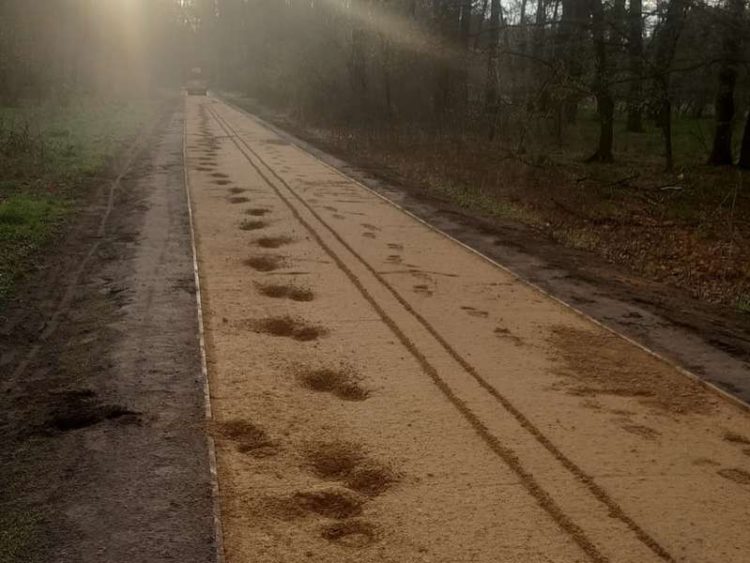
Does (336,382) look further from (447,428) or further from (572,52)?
(572,52)

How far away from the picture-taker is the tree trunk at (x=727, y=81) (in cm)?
1689

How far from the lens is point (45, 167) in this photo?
16.9 m

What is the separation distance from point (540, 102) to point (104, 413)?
59.7 ft

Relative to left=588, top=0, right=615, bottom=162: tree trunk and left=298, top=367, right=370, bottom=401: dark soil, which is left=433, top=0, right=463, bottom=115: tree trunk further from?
left=298, top=367, right=370, bottom=401: dark soil

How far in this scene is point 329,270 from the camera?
354 inches

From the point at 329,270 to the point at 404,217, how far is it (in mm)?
4096

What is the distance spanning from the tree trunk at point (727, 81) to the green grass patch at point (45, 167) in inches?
540

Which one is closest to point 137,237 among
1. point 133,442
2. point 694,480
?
point 133,442

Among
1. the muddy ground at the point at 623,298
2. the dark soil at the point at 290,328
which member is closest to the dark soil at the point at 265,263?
the dark soil at the point at 290,328

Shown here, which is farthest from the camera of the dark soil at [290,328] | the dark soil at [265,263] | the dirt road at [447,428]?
the dark soil at [265,263]

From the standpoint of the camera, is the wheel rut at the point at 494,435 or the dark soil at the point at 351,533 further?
the wheel rut at the point at 494,435

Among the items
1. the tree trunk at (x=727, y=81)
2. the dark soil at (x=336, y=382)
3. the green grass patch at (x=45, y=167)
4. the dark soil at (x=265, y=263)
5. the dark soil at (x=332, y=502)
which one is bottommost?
the dark soil at (x=332, y=502)

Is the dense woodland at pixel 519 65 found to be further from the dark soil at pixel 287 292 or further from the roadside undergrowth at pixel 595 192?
Result: the dark soil at pixel 287 292

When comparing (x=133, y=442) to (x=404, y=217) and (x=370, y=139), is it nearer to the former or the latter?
(x=404, y=217)
